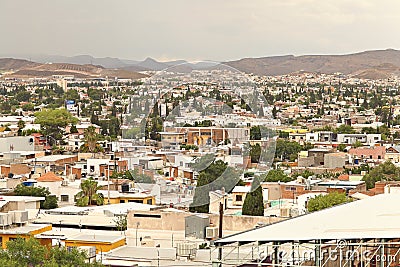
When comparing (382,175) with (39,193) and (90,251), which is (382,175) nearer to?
(39,193)

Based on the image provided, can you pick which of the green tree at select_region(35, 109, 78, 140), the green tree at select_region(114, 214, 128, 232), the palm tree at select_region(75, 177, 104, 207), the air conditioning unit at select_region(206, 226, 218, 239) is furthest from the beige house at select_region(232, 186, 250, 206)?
the green tree at select_region(35, 109, 78, 140)

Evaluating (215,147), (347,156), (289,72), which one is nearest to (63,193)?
(215,147)

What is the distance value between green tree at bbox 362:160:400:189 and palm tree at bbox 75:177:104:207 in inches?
264

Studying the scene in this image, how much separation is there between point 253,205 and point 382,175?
857cm

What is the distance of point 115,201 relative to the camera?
19.6m

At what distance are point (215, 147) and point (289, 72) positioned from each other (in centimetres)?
12484

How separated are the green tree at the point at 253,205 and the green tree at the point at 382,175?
6403mm

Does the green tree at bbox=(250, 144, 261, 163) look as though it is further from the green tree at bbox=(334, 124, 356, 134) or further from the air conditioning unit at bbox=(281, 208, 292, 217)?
the green tree at bbox=(334, 124, 356, 134)

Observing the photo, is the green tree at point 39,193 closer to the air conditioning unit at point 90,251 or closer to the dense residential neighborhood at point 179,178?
the dense residential neighborhood at point 179,178

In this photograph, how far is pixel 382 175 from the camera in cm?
2498

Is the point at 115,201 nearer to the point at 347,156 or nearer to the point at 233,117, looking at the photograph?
the point at 233,117

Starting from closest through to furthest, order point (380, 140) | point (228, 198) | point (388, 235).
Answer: point (388, 235) < point (228, 198) < point (380, 140)

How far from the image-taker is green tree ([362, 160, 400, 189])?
24.2 m

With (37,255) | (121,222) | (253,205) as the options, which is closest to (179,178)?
(253,205)
